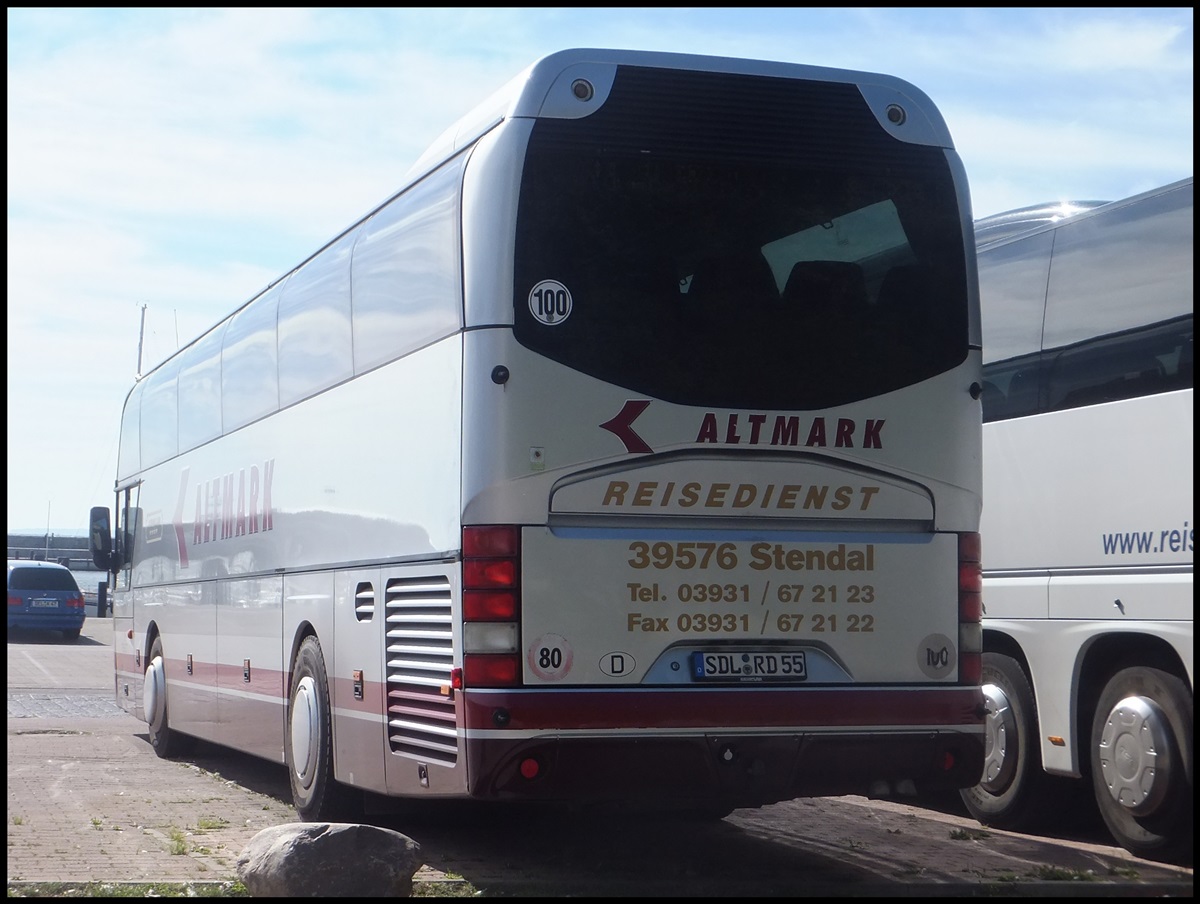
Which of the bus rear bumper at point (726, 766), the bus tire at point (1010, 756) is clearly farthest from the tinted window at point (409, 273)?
the bus tire at point (1010, 756)

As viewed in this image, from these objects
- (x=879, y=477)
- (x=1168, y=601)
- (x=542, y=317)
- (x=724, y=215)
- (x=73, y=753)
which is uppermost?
(x=724, y=215)

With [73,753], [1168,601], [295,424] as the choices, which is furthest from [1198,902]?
[73,753]

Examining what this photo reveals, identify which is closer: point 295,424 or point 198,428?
point 295,424

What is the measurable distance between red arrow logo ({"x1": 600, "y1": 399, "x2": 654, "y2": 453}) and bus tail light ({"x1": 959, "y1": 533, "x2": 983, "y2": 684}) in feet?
5.93

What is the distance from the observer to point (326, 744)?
1021cm

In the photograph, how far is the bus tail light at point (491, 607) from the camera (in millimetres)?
7758

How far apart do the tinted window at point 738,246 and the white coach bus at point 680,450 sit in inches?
0.5

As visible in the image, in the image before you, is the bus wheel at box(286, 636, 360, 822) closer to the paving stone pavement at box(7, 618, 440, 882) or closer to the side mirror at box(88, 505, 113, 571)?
the paving stone pavement at box(7, 618, 440, 882)

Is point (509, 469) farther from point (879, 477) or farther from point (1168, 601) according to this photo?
point (1168, 601)

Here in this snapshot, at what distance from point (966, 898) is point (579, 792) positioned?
1860 mm

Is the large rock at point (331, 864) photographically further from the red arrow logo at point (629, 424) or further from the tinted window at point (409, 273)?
the tinted window at point (409, 273)

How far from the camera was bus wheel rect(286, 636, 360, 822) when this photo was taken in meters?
10.2

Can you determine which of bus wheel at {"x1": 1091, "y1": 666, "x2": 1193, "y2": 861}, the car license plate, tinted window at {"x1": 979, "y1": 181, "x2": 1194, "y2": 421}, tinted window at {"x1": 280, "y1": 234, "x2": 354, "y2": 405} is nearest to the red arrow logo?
the car license plate

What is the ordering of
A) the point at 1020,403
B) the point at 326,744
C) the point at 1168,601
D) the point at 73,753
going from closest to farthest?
the point at 1168,601 < the point at 326,744 < the point at 1020,403 < the point at 73,753
